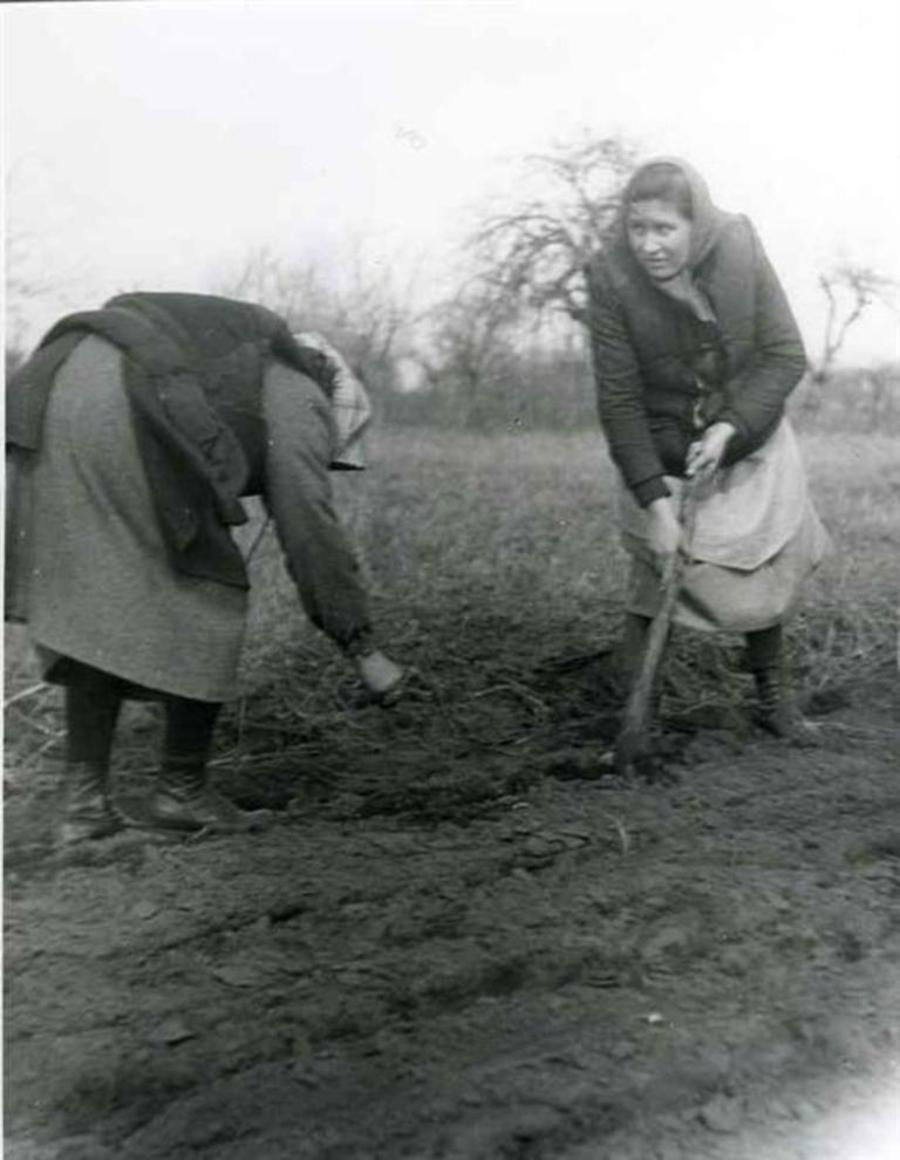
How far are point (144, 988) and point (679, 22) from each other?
1966mm

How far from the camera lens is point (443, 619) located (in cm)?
279

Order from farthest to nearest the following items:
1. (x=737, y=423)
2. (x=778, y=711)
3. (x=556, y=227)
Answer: (x=778, y=711)
(x=737, y=423)
(x=556, y=227)

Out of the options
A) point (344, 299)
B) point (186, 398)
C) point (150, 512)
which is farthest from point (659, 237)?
point (150, 512)

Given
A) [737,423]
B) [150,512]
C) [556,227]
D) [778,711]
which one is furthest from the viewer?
[778,711]

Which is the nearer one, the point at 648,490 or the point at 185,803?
the point at 185,803

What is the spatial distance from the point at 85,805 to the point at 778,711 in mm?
1356

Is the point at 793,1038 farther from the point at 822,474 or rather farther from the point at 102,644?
the point at 102,644

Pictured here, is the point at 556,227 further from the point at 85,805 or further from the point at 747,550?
the point at 85,805

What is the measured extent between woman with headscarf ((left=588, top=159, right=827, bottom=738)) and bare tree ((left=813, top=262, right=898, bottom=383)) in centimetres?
6

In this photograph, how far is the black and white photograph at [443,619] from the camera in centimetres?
256

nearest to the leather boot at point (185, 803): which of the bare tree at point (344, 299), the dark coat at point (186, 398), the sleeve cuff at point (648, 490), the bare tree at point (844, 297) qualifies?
the dark coat at point (186, 398)

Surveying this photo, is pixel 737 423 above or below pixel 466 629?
above

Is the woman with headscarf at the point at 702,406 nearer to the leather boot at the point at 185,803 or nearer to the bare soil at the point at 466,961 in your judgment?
the bare soil at the point at 466,961

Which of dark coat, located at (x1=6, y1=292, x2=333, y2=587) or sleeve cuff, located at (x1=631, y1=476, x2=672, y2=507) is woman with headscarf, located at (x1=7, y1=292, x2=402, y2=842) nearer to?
dark coat, located at (x1=6, y1=292, x2=333, y2=587)
